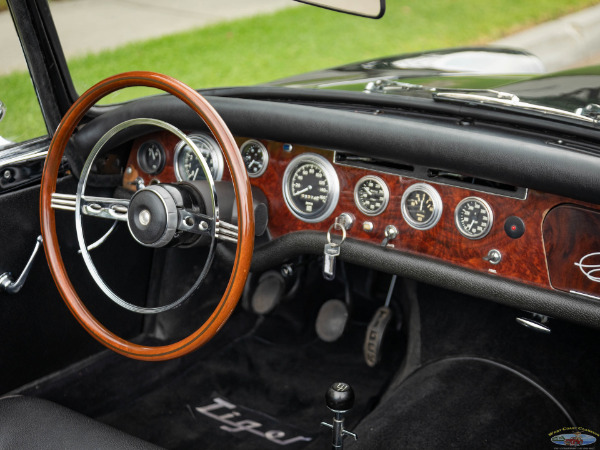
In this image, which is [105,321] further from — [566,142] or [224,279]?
[566,142]

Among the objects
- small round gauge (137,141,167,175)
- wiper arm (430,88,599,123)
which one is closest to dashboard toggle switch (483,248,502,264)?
wiper arm (430,88,599,123)

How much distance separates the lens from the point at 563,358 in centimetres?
264

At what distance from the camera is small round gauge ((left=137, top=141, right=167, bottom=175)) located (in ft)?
7.89

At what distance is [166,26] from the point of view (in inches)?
198

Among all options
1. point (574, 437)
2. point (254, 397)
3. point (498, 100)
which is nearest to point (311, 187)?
point (498, 100)

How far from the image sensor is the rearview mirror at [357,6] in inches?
88.9

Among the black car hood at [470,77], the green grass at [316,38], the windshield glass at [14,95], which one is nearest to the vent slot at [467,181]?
the black car hood at [470,77]

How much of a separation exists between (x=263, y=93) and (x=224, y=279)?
3.18ft

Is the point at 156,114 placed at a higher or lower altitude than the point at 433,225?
higher

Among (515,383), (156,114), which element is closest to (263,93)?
(156,114)

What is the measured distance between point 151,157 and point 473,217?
3.65 ft

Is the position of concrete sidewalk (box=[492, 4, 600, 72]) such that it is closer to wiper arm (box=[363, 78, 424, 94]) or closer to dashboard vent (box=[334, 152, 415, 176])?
wiper arm (box=[363, 78, 424, 94])

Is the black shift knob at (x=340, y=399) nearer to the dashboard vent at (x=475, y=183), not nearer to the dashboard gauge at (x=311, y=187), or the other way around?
the dashboard gauge at (x=311, y=187)

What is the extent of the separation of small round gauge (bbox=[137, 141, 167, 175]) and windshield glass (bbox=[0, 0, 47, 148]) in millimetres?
328
